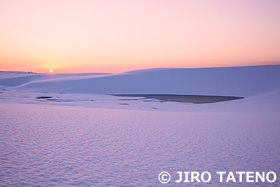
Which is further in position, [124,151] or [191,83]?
[191,83]

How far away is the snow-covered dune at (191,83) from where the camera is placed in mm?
35062

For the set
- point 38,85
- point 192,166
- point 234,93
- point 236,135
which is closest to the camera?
point 192,166

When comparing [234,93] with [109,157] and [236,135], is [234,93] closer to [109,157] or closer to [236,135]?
[236,135]

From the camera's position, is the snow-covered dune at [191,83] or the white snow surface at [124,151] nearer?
the white snow surface at [124,151]

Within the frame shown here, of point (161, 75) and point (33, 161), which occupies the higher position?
point (161, 75)

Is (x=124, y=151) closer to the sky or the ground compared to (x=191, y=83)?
closer to the ground

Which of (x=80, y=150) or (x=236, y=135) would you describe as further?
(x=236, y=135)

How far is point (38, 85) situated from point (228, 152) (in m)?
44.4

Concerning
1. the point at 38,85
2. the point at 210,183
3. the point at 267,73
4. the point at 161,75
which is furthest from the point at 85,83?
the point at 210,183

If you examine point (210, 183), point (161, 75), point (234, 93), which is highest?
point (161, 75)

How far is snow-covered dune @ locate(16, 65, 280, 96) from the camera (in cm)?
3506

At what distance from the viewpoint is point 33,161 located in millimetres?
4789

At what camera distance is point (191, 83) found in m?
39.6

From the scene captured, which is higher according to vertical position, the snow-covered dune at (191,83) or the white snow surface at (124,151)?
the snow-covered dune at (191,83)
